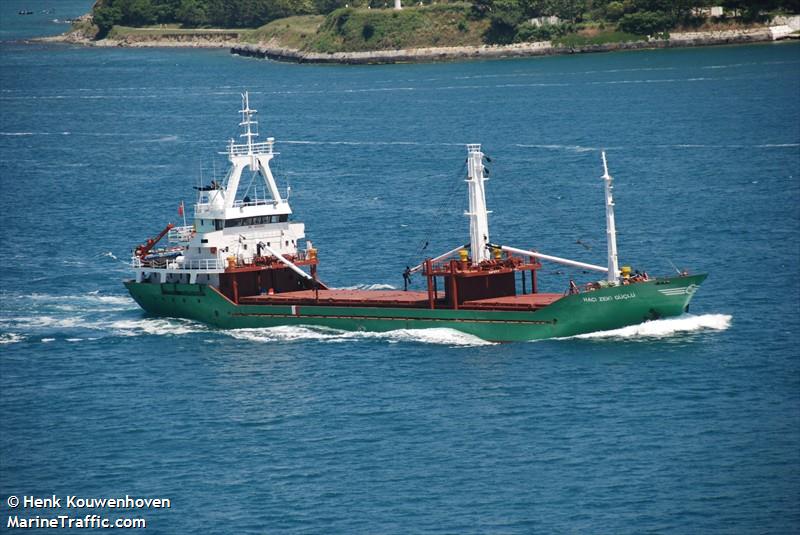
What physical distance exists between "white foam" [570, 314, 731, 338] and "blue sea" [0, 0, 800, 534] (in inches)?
5.2

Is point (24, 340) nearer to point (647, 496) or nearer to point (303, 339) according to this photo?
point (303, 339)

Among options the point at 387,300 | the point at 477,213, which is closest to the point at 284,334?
the point at 387,300

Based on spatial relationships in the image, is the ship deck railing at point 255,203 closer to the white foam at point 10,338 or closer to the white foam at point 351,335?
the white foam at point 351,335

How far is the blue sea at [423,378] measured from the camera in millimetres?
50688

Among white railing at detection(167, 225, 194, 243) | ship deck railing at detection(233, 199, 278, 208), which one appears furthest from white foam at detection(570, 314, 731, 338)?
white railing at detection(167, 225, 194, 243)

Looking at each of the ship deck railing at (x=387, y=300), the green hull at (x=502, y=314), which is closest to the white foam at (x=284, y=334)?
the green hull at (x=502, y=314)

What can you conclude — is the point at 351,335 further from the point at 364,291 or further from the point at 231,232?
the point at 231,232

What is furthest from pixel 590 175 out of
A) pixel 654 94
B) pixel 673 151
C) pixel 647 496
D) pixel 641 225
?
pixel 647 496

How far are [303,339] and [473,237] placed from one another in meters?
8.25

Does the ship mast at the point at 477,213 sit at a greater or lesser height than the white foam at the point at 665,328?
greater

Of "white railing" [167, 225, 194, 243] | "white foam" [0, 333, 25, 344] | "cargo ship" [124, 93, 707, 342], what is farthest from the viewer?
"white railing" [167, 225, 194, 243]

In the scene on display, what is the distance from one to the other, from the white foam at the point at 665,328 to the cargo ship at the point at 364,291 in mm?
299

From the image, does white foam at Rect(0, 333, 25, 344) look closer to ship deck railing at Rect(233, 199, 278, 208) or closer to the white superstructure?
the white superstructure

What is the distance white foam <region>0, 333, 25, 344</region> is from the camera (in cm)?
7244
